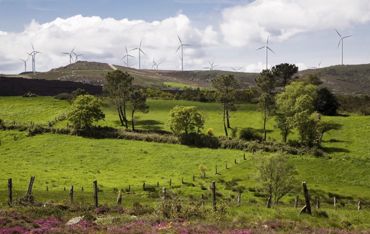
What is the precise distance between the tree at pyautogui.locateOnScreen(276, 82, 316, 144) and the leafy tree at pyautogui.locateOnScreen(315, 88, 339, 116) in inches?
196

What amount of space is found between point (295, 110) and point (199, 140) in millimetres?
24891

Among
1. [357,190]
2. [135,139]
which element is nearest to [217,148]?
[135,139]

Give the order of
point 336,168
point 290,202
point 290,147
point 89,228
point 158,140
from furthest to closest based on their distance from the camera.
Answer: point 158,140 < point 290,147 < point 336,168 < point 290,202 < point 89,228

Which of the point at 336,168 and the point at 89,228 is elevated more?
the point at 89,228

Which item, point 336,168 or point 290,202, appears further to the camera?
point 336,168

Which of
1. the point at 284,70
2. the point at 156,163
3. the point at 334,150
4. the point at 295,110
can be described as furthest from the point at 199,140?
the point at 284,70

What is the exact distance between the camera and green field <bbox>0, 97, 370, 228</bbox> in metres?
72.2

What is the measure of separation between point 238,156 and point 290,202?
95.5 ft

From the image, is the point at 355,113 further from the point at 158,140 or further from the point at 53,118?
the point at 53,118

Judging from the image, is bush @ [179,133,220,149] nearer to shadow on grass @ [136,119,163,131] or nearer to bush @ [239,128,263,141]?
bush @ [239,128,263,141]

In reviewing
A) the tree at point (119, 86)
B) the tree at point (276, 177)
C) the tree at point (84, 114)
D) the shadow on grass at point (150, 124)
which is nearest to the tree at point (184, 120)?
the shadow on grass at point (150, 124)

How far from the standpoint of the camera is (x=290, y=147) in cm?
10069

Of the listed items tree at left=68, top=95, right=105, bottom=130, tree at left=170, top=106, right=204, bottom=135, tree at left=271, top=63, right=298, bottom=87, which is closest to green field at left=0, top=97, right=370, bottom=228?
tree at left=68, top=95, right=105, bottom=130

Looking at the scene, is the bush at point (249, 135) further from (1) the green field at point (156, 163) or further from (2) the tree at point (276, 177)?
(2) the tree at point (276, 177)
